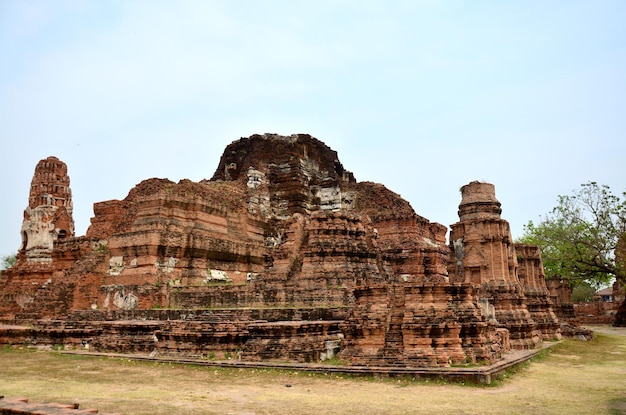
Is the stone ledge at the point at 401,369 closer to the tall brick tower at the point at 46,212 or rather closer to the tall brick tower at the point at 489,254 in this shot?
the tall brick tower at the point at 489,254

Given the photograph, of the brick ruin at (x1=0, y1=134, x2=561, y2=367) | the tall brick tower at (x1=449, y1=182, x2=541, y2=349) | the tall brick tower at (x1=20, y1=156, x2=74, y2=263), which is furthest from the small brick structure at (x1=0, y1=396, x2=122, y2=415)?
the tall brick tower at (x1=20, y1=156, x2=74, y2=263)

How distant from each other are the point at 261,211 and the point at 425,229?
25.9 feet

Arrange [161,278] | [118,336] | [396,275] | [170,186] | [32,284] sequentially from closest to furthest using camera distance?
[118,336] < [161,278] < [170,186] < [396,275] < [32,284]

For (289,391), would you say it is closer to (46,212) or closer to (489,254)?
(489,254)

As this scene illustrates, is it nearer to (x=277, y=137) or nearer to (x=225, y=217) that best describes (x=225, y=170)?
(x=277, y=137)

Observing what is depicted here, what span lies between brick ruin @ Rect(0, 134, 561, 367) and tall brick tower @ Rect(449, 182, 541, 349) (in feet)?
0.16

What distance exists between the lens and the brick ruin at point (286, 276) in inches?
489

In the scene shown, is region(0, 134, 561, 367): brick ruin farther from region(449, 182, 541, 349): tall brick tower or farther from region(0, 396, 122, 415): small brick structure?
region(0, 396, 122, 415): small brick structure

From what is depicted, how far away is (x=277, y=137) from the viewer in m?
28.5

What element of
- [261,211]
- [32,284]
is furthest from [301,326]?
[32,284]

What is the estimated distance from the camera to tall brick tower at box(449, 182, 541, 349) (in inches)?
744

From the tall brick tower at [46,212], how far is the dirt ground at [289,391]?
2396 centimetres

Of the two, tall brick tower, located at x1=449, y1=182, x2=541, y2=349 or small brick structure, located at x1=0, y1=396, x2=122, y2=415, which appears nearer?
small brick structure, located at x1=0, y1=396, x2=122, y2=415

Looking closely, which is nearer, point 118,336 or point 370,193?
point 118,336
